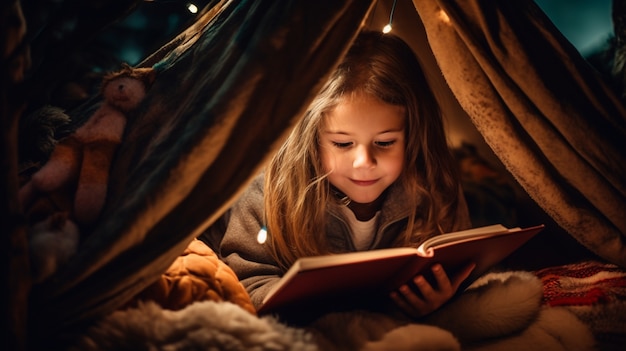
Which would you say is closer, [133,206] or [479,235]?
[133,206]

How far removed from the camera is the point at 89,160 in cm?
112

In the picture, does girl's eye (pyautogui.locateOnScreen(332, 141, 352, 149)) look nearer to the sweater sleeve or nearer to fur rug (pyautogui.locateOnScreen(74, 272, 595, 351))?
the sweater sleeve

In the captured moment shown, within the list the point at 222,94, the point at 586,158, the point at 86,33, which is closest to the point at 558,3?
the point at 586,158

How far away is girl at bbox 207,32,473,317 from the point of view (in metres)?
1.38

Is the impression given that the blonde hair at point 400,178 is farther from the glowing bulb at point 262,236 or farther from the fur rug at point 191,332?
the fur rug at point 191,332

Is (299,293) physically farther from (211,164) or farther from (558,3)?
(558,3)

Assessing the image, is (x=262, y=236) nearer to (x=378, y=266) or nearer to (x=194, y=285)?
(x=194, y=285)

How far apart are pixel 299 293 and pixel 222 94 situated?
1.64 ft

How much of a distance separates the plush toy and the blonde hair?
55 cm

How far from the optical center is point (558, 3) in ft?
7.31

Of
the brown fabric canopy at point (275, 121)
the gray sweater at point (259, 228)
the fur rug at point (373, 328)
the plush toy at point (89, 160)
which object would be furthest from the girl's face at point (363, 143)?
the plush toy at point (89, 160)

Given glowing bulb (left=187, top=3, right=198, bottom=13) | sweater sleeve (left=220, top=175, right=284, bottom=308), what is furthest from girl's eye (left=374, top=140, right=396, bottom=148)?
glowing bulb (left=187, top=3, right=198, bottom=13)

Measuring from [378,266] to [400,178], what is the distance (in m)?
0.67

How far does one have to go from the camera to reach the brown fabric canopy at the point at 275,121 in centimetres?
91
